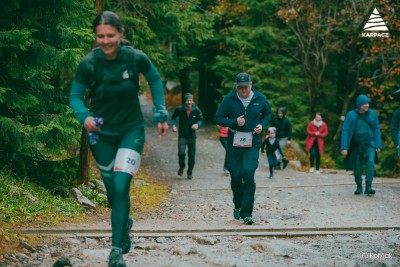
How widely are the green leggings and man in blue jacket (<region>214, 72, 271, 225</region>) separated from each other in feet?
12.9

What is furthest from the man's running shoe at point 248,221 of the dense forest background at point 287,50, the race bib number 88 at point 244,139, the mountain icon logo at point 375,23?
the mountain icon logo at point 375,23

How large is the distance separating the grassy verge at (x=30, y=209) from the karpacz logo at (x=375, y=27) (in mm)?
18943

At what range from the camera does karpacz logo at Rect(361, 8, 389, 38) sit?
28.3m

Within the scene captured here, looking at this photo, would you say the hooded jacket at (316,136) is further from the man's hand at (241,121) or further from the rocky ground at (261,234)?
the man's hand at (241,121)

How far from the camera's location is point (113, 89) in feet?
20.2

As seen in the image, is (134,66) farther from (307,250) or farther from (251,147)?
(251,147)

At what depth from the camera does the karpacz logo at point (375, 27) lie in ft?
92.9

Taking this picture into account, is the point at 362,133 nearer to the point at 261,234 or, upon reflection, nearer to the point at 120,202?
the point at 261,234

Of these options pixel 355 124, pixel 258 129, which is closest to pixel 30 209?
pixel 258 129

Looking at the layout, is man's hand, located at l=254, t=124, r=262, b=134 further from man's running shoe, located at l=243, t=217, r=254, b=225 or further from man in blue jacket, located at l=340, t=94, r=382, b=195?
man in blue jacket, located at l=340, t=94, r=382, b=195

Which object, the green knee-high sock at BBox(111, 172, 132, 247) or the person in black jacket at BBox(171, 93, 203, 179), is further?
the person in black jacket at BBox(171, 93, 203, 179)

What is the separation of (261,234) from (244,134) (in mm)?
1831

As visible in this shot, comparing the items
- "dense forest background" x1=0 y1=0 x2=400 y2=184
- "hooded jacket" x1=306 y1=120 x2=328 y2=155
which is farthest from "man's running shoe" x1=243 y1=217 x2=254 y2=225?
"hooded jacket" x1=306 y1=120 x2=328 y2=155

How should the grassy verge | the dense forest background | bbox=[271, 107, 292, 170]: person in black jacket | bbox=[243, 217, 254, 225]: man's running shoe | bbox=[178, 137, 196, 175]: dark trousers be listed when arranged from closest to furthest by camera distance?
the grassy verge < bbox=[243, 217, 254, 225]: man's running shoe < bbox=[178, 137, 196, 175]: dark trousers < the dense forest background < bbox=[271, 107, 292, 170]: person in black jacket
